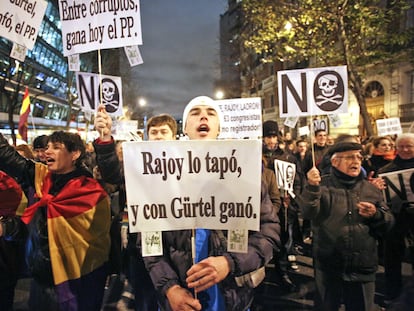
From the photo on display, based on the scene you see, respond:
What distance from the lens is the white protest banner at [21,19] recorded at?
3.78 metres

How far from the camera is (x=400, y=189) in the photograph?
367 centimetres

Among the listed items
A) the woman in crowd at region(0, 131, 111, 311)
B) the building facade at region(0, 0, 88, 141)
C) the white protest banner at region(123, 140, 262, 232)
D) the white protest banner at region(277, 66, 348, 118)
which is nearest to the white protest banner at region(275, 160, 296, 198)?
the white protest banner at region(277, 66, 348, 118)

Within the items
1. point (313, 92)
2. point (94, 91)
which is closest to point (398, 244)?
point (313, 92)

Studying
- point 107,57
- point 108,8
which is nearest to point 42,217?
point 108,8

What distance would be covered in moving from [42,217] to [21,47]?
2.31 metres

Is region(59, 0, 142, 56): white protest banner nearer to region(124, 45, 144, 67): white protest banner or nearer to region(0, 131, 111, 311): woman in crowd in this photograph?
region(124, 45, 144, 67): white protest banner

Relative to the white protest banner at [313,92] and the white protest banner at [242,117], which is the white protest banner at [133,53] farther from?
the white protest banner at [242,117]

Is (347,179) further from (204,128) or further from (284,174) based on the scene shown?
(284,174)

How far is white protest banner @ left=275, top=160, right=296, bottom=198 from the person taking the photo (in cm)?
526

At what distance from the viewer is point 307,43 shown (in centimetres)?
1432

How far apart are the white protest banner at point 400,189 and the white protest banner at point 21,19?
13.5ft

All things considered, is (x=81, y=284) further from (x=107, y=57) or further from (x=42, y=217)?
(x=107, y=57)

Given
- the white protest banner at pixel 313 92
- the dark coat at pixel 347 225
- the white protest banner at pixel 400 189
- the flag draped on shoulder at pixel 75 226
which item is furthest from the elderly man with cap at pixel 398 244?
the flag draped on shoulder at pixel 75 226

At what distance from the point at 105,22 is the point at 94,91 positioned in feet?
11.1
